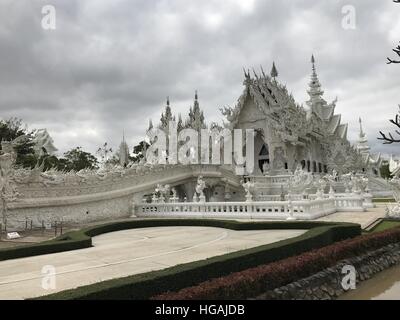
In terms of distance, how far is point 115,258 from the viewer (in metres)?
9.29

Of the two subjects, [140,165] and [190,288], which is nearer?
[190,288]

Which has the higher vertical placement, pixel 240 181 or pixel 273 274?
pixel 240 181

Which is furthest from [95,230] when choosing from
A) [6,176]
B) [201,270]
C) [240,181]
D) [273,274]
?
[240,181]

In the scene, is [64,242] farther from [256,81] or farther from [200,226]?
[256,81]

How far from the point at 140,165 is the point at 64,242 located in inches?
496

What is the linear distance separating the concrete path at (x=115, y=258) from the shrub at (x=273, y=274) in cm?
174

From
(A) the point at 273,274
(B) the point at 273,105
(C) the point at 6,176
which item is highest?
(B) the point at 273,105

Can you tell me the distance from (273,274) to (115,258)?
12.7ft

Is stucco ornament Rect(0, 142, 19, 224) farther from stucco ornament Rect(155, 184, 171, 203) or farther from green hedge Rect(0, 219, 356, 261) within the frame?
stucco ornament Rect(155, 184, 171, 203)

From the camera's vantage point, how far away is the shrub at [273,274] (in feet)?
20.2

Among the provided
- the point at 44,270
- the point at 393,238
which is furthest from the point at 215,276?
the point at 393,238

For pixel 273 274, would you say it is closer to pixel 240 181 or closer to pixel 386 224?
pixel 386 224

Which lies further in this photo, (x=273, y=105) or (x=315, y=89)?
(x=315, y=89)

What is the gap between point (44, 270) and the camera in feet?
26.9
